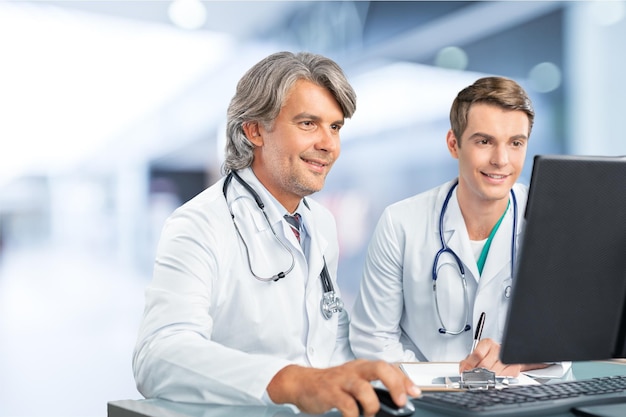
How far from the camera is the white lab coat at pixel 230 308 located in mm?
1352

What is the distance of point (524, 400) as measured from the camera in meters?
1.18

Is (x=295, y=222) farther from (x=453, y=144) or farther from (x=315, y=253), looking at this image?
(x=453, y=144)

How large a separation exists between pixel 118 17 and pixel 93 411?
197cm

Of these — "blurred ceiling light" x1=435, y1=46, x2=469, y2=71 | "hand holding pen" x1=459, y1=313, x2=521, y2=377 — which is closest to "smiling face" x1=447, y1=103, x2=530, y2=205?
"hand holding pen" x1=459, y1=313, x2=521, y2=377

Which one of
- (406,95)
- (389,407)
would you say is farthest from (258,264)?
(406,95)

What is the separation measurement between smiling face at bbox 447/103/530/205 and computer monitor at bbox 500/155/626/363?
1.14m

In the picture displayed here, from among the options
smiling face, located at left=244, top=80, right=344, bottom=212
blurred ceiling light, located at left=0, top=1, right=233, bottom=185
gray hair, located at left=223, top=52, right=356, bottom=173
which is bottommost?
smiling face, located at left=244, top=80, right=344, bottom=212

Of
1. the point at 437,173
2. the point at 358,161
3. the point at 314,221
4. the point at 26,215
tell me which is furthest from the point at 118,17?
the point at 314,221

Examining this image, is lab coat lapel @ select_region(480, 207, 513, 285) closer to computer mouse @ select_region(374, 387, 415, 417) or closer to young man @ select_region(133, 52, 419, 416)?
young man @ select_region(133, 52, 419, 416)

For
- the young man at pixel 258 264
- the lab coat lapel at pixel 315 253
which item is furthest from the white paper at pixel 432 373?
the lab coat lapel at pixel 315 253

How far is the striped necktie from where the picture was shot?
2018 mm

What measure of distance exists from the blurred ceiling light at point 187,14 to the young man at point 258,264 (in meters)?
2.13

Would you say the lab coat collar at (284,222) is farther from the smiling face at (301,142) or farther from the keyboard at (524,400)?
the keyboard at (524,400)

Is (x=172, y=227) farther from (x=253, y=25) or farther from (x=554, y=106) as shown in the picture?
(x=554, y=106)
